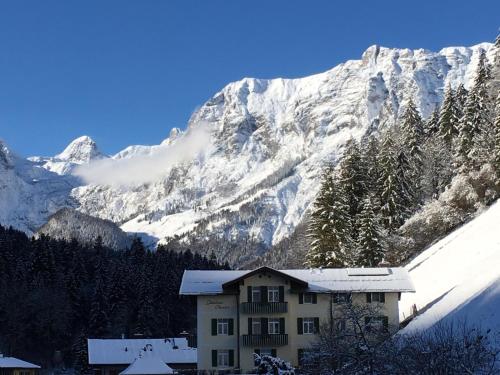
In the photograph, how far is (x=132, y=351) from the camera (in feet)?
258

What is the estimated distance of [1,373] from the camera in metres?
78.9

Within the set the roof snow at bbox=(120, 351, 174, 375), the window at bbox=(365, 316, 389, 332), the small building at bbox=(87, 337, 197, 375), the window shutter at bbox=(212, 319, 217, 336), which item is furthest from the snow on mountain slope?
the small building at bbox=(87, 337, 197, 375)

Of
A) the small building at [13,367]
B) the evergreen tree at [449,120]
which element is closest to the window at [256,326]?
the small building at [13,367]

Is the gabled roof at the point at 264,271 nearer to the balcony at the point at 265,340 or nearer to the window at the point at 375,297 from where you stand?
the balcony at the point at 265,340

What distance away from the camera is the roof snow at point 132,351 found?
7594cm

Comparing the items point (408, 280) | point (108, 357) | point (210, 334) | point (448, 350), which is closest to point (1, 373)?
point (108, 357)

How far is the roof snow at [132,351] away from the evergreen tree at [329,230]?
15521mm

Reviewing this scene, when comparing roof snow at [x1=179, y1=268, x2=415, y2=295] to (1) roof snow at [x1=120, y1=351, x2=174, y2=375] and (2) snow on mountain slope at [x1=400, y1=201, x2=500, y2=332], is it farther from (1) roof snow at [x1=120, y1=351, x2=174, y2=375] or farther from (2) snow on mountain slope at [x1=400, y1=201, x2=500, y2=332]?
(1) roof snow at [x1=120, y1=351, x2=174, y2=375]

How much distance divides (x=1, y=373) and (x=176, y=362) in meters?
19.0

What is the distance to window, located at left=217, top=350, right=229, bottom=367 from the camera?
57594 mm

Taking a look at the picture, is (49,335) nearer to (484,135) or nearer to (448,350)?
(484,135)

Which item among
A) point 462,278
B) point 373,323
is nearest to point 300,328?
point 462,278

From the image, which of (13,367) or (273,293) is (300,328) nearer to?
(273,293)

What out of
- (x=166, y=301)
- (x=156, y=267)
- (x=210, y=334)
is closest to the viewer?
(x=210, y=334)
